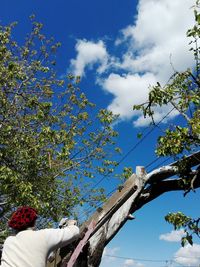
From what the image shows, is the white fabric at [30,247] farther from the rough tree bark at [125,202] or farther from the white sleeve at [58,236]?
the rough tree bark at [125,202]

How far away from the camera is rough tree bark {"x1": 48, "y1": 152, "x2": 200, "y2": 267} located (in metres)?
6.21

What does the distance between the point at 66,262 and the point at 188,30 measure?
226 inches

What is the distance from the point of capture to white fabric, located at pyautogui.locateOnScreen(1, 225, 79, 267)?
375 cm

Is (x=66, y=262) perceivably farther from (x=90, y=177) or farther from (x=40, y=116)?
(x=90, y=177)

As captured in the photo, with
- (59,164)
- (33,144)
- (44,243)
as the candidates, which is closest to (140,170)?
(44,243)

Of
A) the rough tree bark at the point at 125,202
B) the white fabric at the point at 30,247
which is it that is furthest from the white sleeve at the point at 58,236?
the rough tree bark at the point at 125,202

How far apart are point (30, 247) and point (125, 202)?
3.28 m

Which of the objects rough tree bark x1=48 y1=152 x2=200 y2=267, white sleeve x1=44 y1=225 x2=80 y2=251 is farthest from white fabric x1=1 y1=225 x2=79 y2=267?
rough tree bark x1=48 y1=152 x2=200 y2=267

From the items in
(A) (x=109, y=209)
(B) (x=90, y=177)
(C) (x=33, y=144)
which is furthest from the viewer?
(B) (x=90, y=177)

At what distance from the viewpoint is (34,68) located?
19.2 metres

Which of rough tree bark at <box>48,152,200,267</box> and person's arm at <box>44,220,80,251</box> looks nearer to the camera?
person's arm at <box>44,220,80,251</box>

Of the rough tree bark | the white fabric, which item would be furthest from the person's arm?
the rough tree bark

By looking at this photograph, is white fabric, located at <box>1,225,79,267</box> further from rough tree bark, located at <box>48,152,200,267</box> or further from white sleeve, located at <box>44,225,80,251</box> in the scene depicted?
rough tree bark, located at <box>48,152,200,267</box>

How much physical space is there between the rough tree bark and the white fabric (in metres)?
2.02
